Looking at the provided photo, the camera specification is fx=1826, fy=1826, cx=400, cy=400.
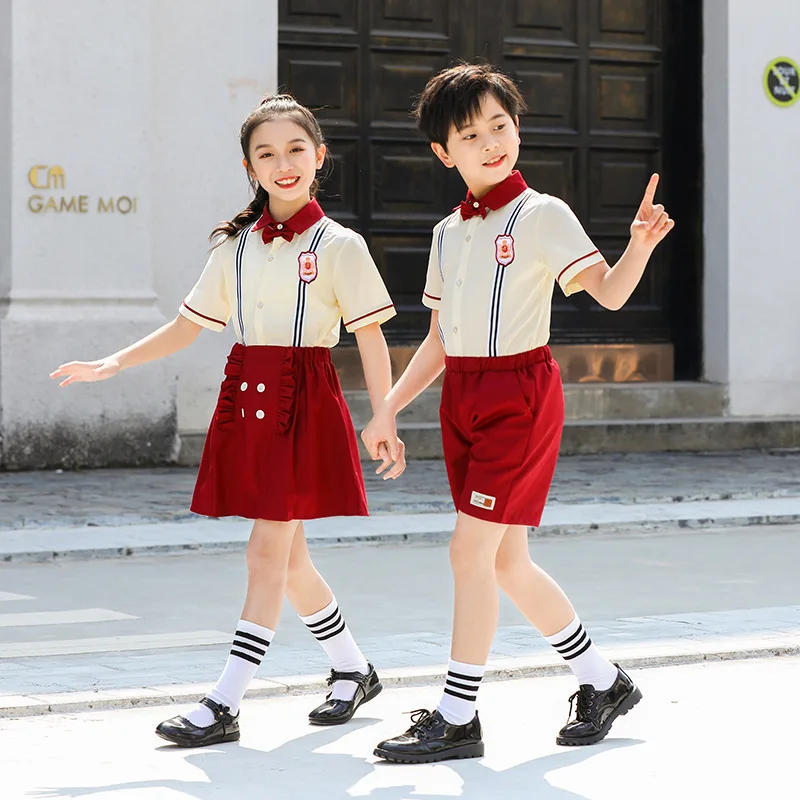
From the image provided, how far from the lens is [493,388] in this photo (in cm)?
461

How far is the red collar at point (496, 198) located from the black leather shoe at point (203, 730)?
144cm

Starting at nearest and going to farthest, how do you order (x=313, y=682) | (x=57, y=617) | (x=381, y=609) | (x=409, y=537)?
(x=313, y=682) < (x=57, y=617) < (x=381, y=609) < (x=409, y=537)

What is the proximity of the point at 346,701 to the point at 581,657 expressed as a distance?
0.68 meters

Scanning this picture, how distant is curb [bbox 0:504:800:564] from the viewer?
28.2 feet

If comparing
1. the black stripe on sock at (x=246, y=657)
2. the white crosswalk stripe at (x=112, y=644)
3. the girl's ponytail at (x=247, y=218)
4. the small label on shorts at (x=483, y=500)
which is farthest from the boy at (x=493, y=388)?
the white crosswalk stripe at (x=112, y=644)

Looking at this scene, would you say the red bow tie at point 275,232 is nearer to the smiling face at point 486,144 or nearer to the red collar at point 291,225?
the red collar at point 291,225

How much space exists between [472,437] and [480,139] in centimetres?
77

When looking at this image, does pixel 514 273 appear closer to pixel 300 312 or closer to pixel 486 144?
pixel 486 144

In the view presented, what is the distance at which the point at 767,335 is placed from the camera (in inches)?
591

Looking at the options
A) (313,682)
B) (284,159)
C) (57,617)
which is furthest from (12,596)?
(284,159)

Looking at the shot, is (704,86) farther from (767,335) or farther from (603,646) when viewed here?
(603,646)

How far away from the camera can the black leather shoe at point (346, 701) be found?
16.4ft

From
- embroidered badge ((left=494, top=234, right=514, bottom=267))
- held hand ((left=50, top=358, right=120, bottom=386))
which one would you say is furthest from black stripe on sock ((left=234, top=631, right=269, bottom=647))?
embroidered badge ((left=494, top=234, right=514, bottom=267))

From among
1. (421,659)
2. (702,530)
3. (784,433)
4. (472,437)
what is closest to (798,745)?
(472,437)
